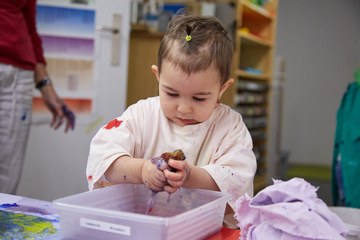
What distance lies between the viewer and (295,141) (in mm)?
6254

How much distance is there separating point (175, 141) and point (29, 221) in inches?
13.8

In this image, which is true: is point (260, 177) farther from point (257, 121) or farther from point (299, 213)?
point (299, 213)

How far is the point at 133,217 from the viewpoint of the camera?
66 cm

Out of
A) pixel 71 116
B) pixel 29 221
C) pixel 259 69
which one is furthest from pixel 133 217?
pixel 259 69

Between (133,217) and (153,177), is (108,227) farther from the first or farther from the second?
(153,177)

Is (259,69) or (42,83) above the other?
(259,69)

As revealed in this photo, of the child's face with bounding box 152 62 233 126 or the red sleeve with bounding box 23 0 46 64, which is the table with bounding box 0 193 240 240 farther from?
the red sleeve with bounding box 23 0 46 64

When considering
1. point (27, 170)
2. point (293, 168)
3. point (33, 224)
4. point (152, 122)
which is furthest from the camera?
point (293, 168)

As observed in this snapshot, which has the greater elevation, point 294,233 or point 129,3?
point 129,3

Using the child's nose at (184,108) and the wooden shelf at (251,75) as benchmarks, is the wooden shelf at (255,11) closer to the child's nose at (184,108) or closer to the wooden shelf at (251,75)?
the wooden shelf at (251,75)

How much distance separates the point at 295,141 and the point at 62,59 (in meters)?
3.99

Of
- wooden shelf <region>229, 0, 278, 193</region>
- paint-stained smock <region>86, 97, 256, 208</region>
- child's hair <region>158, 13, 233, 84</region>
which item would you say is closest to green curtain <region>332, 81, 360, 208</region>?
paint-stained smock <region>86, 97, 256, 208</region>


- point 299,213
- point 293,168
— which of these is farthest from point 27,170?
point 293,168

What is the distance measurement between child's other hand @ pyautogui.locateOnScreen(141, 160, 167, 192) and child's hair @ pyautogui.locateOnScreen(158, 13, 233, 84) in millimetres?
216
